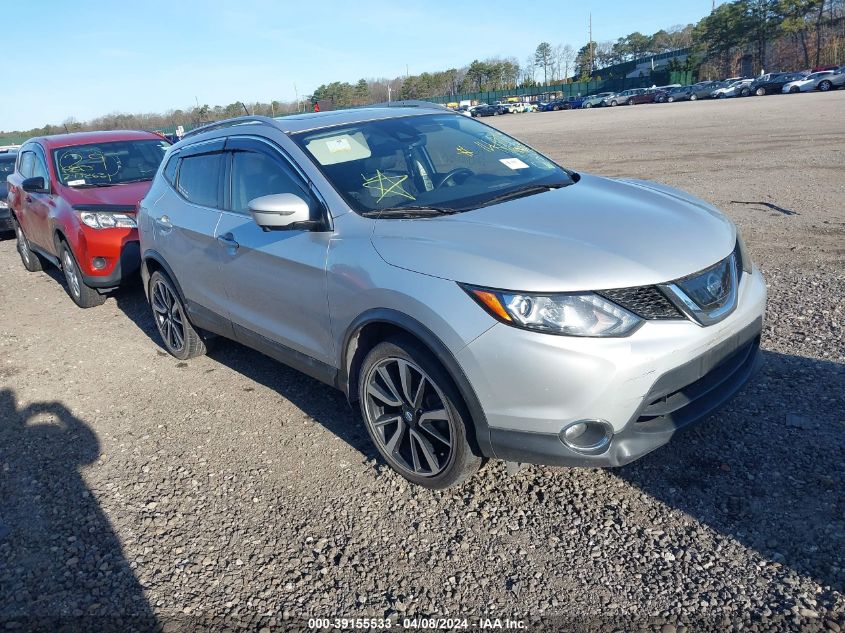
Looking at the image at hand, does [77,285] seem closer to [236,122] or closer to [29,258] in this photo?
[29,258]

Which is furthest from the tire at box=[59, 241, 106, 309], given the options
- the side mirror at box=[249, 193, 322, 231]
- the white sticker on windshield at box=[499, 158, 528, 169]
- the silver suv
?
the white sticker on windshield at box=[499, 158, 528, 169]

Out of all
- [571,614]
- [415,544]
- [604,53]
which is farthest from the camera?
[604,53]

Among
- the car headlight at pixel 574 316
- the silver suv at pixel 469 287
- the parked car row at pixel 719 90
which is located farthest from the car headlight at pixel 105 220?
the parked car row at pixel 719 90

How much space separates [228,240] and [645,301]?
267 cm

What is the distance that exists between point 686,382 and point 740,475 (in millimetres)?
747

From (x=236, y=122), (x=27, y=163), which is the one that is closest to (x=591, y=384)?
(x=236, y=122)

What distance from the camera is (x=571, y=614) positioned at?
2.60 m

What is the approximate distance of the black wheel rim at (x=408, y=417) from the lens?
322cm

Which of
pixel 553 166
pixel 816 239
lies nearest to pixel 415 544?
pixel 553 166

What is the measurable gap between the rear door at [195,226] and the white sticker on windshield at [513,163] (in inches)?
74.1

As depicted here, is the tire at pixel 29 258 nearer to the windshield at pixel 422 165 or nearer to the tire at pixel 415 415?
the windshield at pixel 422 165

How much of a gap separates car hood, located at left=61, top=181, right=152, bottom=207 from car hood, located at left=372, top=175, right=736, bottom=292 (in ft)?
16.6

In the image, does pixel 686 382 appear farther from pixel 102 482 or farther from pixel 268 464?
pixel 102 482

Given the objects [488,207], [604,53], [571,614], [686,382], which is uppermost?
[604,53]
